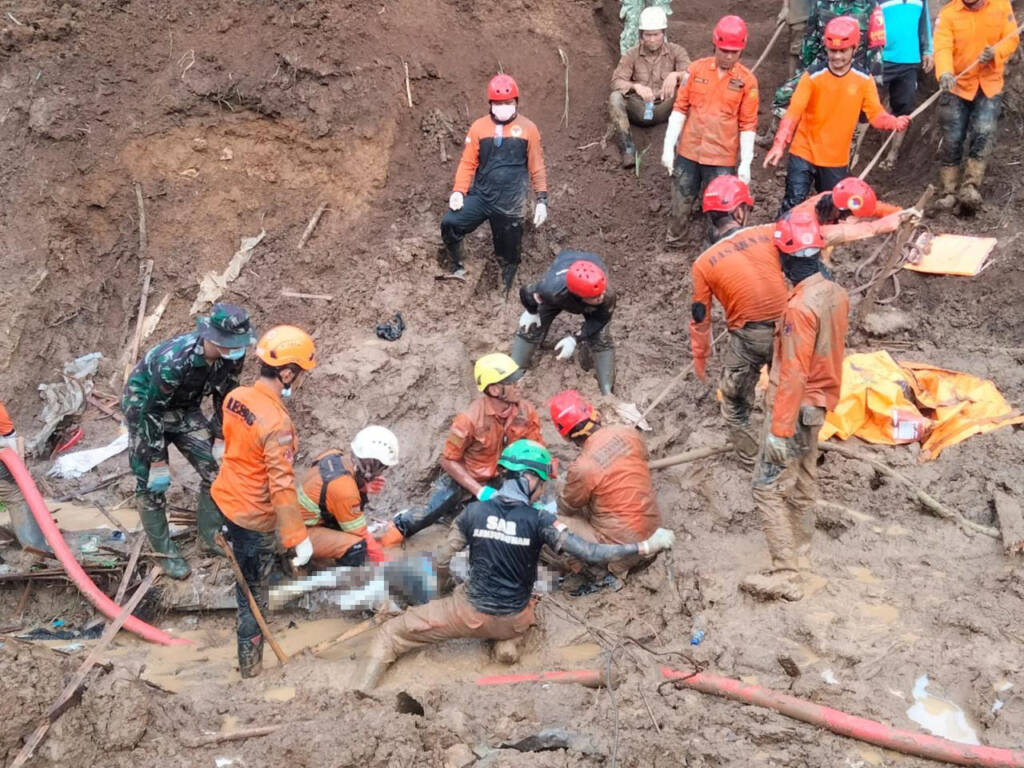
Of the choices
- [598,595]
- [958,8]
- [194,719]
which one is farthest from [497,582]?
[958,8]

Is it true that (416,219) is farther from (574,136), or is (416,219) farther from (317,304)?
(574,136)

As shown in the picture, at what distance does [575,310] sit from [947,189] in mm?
3614

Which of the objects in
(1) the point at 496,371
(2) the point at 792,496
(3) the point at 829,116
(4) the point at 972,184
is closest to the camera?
(2) the point at 792,496

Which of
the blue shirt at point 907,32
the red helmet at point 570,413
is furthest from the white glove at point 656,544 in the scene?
the blue shirt at point 907,32

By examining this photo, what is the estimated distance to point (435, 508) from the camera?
686cm

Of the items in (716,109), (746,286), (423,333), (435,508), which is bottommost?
(423,333)

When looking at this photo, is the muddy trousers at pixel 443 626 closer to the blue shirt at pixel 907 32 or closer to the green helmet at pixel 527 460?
the green helmet at pixel 527 460

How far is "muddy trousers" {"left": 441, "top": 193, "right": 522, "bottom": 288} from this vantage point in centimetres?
853

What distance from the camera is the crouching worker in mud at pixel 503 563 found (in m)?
5.20

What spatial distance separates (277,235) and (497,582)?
552 centimetres

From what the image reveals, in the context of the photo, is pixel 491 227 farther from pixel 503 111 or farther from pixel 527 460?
pixel 527 460

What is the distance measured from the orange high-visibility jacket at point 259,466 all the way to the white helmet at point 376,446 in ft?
1.86

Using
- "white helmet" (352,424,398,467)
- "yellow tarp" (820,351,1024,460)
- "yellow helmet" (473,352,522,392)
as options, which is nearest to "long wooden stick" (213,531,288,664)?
"white helmet" (352,424,398,467)

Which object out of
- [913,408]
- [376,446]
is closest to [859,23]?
[913,408]
